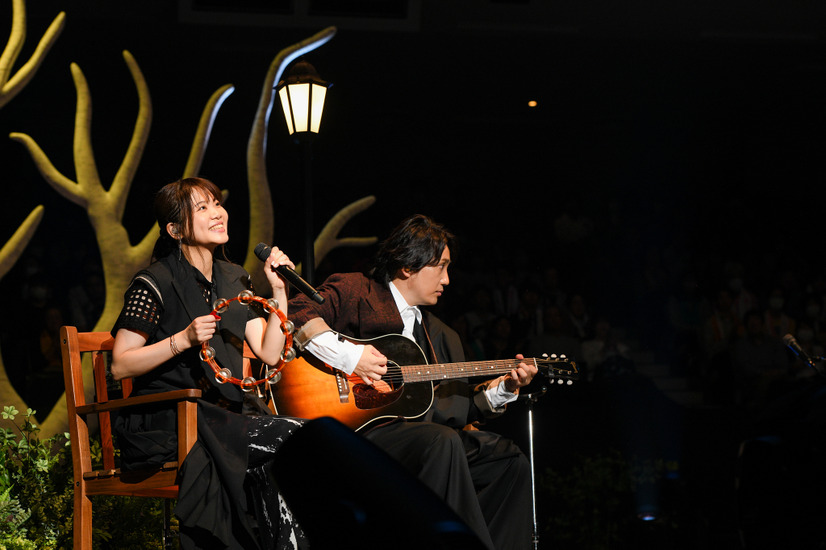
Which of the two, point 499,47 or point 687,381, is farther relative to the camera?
point 499,47

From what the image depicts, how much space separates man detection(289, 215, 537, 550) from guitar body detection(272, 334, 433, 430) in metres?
0.05

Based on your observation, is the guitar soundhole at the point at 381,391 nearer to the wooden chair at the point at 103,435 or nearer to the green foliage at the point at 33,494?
the wooden chair at the point at 103,435

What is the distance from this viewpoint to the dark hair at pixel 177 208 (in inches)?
108

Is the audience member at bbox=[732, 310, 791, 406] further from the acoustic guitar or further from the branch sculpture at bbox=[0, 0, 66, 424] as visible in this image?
the branch sculpture at bbox=[0, 0, 66, 424]

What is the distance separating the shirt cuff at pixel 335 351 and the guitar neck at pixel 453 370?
0.75 feet

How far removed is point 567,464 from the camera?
5328 millimetres

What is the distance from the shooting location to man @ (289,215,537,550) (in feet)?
8.98

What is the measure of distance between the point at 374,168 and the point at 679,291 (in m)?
3.80

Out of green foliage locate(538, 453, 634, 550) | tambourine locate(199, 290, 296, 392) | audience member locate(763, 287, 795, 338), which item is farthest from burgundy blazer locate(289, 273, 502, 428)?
audience member locate(763, 287, 795, 338)

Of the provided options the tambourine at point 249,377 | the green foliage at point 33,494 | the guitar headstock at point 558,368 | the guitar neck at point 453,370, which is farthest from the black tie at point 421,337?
the green foliage at point 33,494

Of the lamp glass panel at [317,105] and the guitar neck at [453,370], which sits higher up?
the lamp glass panel at [317,105]

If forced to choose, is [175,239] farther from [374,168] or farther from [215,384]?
[374,168]

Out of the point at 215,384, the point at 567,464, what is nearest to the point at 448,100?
the point at 567,464

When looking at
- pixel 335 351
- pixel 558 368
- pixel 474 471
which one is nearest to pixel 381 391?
pixel 335 351
